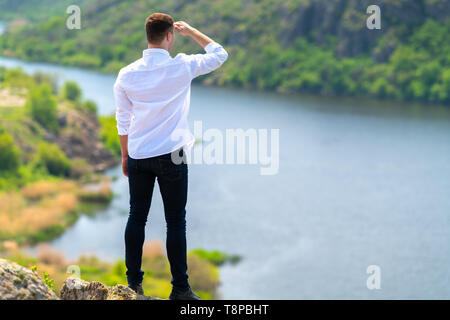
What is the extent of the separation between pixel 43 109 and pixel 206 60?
6320cm

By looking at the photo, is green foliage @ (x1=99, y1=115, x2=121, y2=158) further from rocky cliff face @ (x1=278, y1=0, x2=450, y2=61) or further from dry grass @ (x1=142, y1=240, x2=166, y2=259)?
rocky cliff face @ (x1=278, y1=0, x2=450, y2=61)

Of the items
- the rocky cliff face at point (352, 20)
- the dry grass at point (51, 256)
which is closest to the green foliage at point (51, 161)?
the dry grass at point (51, 256)

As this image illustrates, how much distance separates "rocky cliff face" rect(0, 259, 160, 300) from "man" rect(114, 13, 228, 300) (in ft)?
1.93

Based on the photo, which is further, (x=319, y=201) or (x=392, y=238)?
(x=319, y=201)

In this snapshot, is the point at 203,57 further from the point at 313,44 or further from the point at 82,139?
the point at 313,44

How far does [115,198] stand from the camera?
5100 cm

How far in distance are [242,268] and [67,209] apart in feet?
56.7

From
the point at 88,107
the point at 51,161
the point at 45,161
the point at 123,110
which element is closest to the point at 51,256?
the point at 51,161

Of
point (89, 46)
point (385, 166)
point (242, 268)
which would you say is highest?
point (89, 46)

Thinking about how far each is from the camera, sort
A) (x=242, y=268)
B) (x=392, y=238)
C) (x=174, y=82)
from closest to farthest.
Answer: (x=174, y=82)
(x=242, y=268)
(x=392, y=238)

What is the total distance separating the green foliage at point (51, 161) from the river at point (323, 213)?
4.37 m

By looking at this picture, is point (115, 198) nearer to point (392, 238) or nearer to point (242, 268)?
point (242, 268)

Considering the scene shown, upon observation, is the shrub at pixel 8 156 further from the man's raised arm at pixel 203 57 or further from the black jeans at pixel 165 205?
the man's raised arm at pixel 203 57
